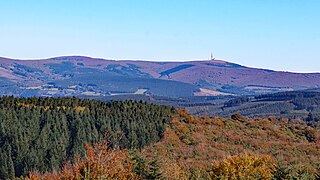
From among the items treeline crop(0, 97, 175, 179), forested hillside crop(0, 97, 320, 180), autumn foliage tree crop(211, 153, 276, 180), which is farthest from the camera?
treeline crop(0, 97, 175, 179)

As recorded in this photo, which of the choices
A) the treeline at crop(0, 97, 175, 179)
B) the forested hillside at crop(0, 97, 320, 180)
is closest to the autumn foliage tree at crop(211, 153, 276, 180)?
the forested hillside at crop(0, 97, 320, 180)

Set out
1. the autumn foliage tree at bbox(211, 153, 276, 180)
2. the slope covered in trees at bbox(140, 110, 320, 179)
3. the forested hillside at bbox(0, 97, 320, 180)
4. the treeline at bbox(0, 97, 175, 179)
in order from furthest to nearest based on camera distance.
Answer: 1. the treeline at bbox(0, 97, 175, 179)
2. the forested hillside at bbox(0, 97, 320, 180)
3. the slope covered in trees at bbox(140, 110, 320, 179)
4. the autumn foliage tree at bbox(211, 153, 276, 180)

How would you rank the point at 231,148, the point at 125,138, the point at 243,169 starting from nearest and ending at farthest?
the point at 243,169 < the point at 231,148 < the point at 125,138

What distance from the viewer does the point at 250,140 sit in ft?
208

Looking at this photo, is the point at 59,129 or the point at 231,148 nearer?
the point at 59,129

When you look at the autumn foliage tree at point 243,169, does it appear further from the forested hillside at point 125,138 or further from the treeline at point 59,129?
the treeline at point 59,129

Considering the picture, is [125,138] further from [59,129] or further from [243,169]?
[243,169]

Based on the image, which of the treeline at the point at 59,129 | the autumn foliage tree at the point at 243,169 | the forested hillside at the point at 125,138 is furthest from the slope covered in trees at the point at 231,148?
the treeline at the point at 59,129

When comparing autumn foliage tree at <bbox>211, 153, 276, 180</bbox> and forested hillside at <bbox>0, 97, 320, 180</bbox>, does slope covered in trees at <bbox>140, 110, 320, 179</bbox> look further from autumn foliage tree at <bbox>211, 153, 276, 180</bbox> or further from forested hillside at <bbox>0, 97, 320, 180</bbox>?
forested hillside at <bbox>0, 97, 320, 180</bbox>

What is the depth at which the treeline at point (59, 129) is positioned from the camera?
52500mm

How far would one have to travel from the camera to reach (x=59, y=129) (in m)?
57.2

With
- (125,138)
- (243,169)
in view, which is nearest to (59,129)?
(125,138)

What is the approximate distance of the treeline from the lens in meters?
52.5

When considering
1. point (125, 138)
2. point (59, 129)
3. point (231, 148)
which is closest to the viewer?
point (59, 129)
